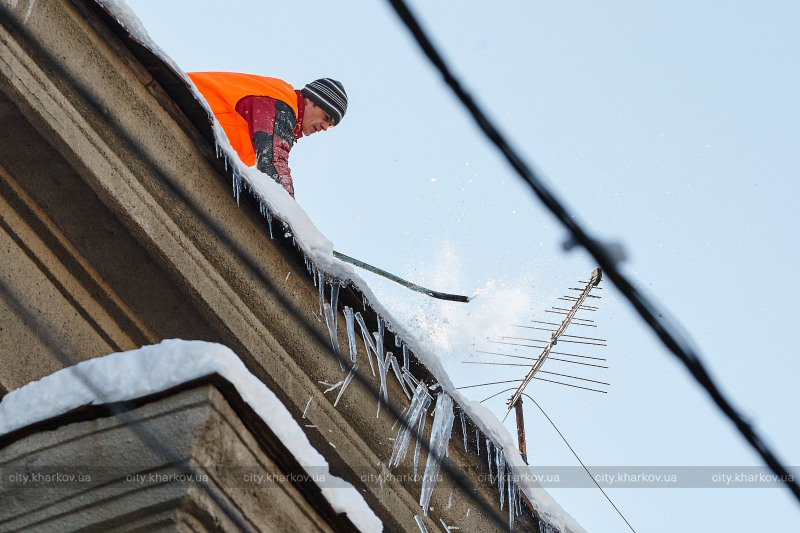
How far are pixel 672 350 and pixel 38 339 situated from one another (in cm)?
294

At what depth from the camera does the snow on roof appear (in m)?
5.07

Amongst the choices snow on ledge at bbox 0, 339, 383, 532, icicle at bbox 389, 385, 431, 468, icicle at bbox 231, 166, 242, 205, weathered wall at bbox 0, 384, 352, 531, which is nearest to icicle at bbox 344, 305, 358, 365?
icicle at bbox 389, 385, 431, 468

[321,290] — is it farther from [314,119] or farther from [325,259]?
[314,119]

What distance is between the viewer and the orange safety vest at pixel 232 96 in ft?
23.6

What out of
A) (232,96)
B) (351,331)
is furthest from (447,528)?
(232,96)

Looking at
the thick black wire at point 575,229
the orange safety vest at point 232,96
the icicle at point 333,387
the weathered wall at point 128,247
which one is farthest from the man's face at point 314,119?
the thick black wire at point 575,229

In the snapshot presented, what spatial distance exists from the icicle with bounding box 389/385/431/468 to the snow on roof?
12 cm

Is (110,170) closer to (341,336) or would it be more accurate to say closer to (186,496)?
(341,336)

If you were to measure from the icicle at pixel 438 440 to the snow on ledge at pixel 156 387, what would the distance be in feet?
6.42

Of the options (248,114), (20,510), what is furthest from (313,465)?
(248,114)

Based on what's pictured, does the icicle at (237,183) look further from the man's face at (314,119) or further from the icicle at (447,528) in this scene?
the man's face at (314,119)

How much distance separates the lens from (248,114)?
7246 millimetres

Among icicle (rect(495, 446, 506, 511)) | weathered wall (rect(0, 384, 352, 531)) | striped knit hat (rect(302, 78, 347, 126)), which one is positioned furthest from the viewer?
striped knit hat (rect(302, 78, 347, 126))

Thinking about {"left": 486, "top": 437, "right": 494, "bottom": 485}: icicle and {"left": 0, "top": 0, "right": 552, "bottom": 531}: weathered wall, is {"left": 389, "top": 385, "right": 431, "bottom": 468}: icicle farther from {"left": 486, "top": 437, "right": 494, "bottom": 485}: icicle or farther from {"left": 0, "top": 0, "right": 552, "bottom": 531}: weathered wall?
{"left": 486, "top": 437, "right": 494, "bottom": 485}: icicle
